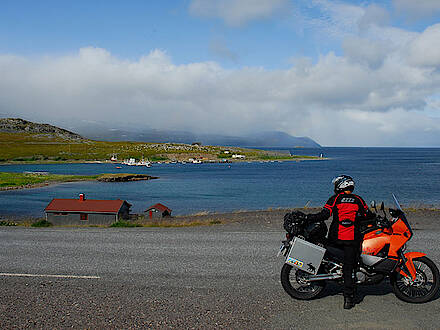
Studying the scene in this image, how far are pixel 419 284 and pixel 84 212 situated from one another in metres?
25.7

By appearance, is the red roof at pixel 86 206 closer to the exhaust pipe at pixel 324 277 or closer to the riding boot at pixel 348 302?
the exhaust pipe at pixel 324 277

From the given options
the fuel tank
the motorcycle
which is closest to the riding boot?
the motorcycle

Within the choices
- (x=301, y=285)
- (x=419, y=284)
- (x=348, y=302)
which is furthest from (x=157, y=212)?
(x=419, y=284)

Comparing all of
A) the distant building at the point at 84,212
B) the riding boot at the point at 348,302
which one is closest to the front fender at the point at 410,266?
the riding boot at the point at 348,302

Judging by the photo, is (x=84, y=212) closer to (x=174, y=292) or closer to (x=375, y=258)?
(x=174, y=292)

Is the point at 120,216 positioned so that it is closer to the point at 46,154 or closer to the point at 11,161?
the point at 11,161

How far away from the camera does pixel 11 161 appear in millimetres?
142000

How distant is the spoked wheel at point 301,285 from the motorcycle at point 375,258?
0.02 metres

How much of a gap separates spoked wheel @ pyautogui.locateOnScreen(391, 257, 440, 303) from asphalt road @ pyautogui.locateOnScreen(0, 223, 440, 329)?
148 millimetres

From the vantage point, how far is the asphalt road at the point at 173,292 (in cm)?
630

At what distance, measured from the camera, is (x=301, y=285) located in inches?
280

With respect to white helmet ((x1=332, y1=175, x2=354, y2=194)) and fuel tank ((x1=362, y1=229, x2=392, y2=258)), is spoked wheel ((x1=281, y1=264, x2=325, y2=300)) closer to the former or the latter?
fuel tank ((x1=362, y1=229, x2=392, y2=258))

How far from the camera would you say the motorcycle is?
6.73 m

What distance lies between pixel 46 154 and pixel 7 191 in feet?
351
